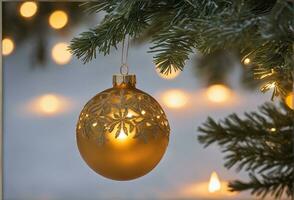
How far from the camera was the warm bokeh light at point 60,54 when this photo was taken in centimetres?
112

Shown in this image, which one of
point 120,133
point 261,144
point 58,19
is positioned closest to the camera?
point 261,144

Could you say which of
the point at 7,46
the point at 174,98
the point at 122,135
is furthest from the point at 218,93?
the point at 122,135

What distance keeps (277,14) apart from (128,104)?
31cm

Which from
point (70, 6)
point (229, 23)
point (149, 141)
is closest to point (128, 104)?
point (149, 141)

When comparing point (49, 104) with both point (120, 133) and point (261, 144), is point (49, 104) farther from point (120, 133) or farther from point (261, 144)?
point (261, 144)

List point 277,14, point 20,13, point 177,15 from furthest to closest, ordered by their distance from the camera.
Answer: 1. point 20,13
2. point 177,15
3. point 277,14

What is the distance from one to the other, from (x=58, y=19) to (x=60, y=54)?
0.08 meters

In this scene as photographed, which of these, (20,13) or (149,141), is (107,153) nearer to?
(149,141)

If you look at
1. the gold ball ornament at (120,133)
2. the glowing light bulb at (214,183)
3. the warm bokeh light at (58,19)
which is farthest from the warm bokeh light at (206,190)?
the gold ball ornament at (120,133)

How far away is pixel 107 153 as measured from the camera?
0.59 meters

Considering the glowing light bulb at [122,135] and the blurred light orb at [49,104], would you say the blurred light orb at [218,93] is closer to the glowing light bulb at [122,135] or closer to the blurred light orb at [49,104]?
the blurred light orb at [49,104]

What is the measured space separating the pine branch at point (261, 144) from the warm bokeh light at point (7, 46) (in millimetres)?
870

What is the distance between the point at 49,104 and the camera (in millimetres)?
1139

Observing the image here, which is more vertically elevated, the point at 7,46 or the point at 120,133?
the point at 7,46
